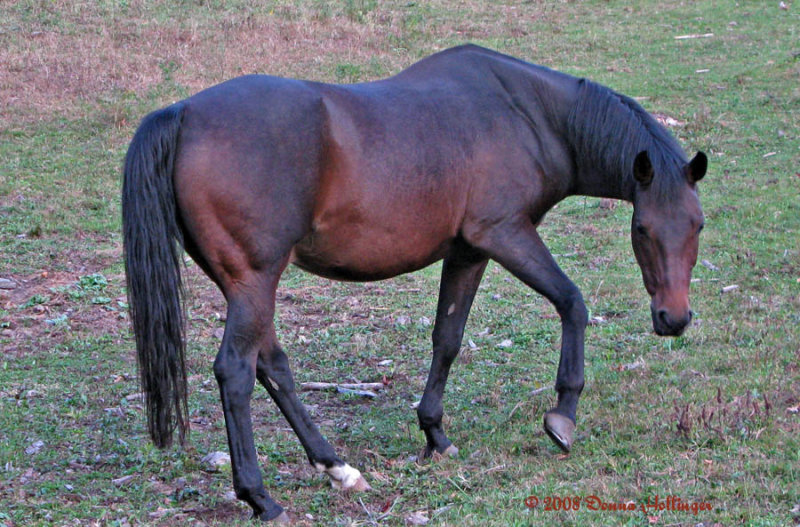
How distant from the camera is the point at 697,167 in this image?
14.6 ft

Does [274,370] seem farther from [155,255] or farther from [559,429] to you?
[559,429]

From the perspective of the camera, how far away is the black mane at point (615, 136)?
4.65 metres

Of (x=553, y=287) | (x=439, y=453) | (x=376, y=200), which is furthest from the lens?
(x=439, y=453)

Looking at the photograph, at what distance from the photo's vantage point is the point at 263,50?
14.4 metres

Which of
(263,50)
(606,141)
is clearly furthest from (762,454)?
(263,50)

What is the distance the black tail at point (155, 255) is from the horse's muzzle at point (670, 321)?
90.2 inches

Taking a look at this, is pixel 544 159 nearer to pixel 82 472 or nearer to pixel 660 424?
pixel 660 424

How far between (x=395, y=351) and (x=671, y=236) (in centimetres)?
262

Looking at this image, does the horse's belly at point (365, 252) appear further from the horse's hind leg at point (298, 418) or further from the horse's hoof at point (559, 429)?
the horse's hoof at point (559, 429)

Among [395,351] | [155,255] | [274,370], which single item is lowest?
[395,351]

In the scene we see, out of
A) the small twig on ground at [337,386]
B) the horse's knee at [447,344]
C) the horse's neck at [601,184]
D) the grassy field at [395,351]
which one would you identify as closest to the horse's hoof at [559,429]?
the grassy field at [395,351]

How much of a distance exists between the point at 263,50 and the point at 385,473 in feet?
35.7

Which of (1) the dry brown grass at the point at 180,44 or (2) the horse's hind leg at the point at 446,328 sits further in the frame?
(1) the dry brown grass at the point at 180,44
